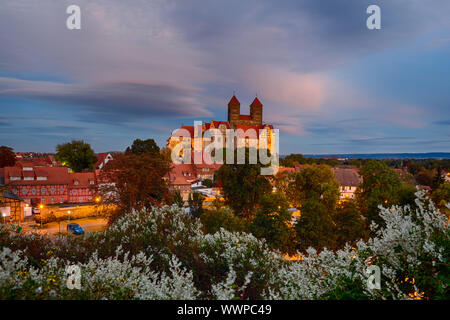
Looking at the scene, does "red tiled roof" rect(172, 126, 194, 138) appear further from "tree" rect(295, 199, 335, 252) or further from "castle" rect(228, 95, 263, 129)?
"tree" rect(295, 199, 335, 252)

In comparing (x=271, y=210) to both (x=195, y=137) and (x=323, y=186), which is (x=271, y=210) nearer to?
(x=323, y=186)

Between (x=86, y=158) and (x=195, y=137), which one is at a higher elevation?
(x=195, y=137)

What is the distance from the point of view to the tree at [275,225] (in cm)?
1764

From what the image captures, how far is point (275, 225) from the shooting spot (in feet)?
58.6

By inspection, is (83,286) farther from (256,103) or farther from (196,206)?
(256,103)

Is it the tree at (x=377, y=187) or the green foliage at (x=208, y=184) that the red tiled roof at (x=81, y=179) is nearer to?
the green foliage at (x=208, y=184)

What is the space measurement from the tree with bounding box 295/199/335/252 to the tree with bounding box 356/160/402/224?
21.8 feet

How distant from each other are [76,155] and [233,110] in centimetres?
6765

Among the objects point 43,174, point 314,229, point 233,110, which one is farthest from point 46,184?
point 233,110

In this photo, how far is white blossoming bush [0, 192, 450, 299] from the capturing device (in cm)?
370

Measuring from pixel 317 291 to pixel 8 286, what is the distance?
429 centimetres

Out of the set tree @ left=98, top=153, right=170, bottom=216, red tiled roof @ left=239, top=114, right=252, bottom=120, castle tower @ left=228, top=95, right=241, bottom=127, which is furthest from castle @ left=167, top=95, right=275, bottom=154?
tree @ left=98, top=153, right=170, bottom=216
